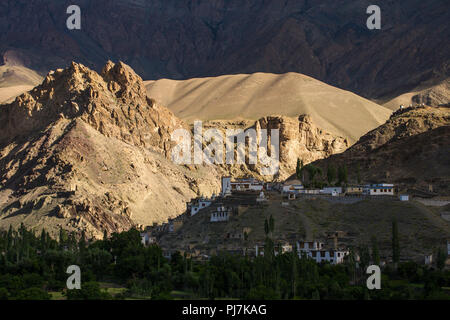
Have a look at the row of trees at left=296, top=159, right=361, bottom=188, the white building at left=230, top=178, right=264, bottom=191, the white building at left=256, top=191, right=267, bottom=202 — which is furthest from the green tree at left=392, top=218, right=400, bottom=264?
the white building at left=230, top=178, right=264, bottom=191

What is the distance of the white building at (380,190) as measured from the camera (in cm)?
12888

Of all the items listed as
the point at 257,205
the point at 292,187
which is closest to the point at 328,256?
the point at 257,205

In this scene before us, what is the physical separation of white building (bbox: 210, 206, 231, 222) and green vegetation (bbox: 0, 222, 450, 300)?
8.92 metres

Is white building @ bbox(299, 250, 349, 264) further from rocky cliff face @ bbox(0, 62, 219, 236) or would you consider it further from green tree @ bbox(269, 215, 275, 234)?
rocky cliff face @ bbox(0, 62, 219, 236)

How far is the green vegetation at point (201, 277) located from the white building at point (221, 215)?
29.3 feet

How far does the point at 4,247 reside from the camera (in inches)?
4968

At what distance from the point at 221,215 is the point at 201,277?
23.6 m

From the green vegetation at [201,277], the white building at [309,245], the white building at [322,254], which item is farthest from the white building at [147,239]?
the white building at [322,254]

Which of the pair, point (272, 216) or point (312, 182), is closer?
point (272, 216)

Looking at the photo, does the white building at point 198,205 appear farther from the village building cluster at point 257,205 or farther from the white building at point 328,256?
the white building at point 328,256

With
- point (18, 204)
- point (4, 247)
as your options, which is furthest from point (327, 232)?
point (18, 204)

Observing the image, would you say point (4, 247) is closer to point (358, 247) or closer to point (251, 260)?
point (251, 260)

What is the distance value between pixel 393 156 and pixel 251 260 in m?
46.5
